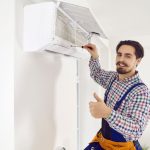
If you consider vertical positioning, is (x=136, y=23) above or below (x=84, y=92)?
above

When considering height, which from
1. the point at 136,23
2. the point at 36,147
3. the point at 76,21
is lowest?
the point at 36,147

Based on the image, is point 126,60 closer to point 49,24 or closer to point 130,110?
point 130,110

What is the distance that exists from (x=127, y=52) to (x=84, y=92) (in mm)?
1509

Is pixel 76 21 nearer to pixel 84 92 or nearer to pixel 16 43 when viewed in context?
pixel 16 43

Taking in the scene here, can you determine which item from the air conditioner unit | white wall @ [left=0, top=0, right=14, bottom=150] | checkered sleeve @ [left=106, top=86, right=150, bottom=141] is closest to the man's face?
checkered sleeve @ [left=106, top=86, right=150, bottom=141]

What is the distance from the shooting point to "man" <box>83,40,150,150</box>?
1218mm

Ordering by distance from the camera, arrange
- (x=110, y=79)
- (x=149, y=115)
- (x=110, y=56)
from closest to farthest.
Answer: (x=149, y=115) < (x=110, y=79) < (x=110, y=56)

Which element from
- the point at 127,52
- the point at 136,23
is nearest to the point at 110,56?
the point at 136,23

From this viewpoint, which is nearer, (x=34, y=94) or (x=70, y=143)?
(x=34, y=94)

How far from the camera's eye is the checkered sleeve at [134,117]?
3.97 ft

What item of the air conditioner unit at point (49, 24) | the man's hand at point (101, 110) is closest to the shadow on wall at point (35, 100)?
the air conditioner unit at point (49, 24)

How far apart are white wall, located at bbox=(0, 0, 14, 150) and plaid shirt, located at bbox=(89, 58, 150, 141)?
1.49ft

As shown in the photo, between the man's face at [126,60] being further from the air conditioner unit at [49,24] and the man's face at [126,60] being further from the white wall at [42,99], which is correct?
the white wall at [42,99]

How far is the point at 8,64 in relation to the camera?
45.6 inches
